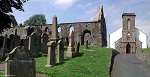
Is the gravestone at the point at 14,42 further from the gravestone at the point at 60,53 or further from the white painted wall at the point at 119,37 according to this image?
the white painted wall at the point at 119,37

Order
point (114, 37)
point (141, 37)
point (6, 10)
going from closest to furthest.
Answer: point (6, 10)
point (141, 37)
point (114, 37)

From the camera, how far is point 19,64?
9703mm

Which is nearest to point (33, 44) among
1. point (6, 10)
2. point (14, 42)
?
point (14, 42)

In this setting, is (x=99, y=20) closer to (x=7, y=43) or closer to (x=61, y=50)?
(x=7, y=43)

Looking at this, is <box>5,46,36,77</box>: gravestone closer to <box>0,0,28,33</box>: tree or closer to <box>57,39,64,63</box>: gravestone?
<box>57,39,64,63</box>: gravestone

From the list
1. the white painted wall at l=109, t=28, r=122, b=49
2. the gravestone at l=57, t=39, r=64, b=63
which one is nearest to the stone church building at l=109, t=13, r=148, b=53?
the white painted wall at l=109, t=28, r=122, b=49

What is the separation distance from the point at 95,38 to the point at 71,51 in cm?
3213

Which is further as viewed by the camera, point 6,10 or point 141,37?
point 141,37

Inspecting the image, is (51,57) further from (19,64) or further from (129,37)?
(129,37)

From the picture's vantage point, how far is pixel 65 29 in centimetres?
5444

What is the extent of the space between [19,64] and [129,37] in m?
55.5

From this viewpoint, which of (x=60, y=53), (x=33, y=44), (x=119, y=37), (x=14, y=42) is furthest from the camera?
(x=119, y=37)

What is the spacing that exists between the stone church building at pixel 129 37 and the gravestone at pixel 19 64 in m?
53.1

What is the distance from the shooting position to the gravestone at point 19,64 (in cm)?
954
